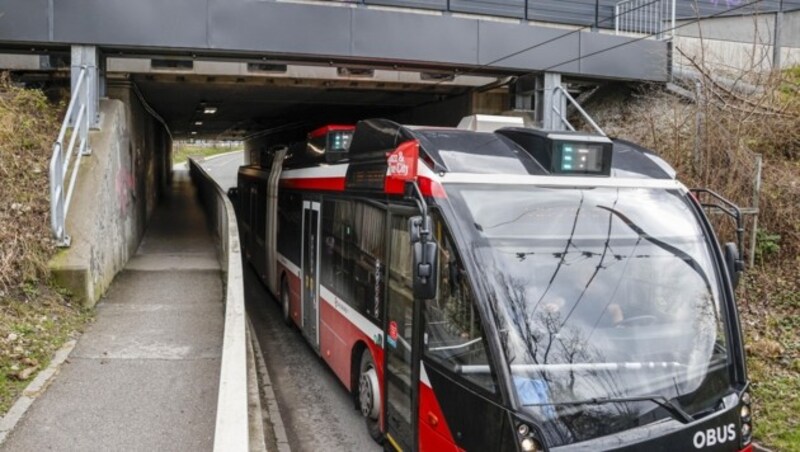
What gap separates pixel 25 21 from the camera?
1073cm

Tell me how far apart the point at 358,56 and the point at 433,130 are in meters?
7.05

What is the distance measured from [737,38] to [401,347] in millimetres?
15699

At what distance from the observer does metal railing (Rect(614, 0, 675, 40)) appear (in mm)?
15562

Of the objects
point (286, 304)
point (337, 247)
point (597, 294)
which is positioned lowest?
point (286, 304)

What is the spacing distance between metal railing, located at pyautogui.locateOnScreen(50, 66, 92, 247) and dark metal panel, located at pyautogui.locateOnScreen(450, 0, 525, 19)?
25.7 ft

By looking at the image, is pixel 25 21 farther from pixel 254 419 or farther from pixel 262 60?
pixel 254 419

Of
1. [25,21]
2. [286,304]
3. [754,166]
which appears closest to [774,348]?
[754,166]

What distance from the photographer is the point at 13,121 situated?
9977 mm

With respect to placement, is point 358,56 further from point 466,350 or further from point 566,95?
point 466,350

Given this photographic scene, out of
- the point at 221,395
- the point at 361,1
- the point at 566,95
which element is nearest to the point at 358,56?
the point at 361,1

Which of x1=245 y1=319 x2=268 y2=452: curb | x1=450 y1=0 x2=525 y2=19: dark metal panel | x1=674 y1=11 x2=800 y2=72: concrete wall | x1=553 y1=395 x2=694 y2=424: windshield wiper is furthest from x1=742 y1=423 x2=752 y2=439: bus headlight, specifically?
x1=450 y1=0 x2=525 y2=19: dark metal panel

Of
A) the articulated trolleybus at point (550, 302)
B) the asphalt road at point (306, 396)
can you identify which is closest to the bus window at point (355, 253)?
the articulated trolleybus at point (550, 302)

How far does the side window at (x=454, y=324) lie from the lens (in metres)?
4.32

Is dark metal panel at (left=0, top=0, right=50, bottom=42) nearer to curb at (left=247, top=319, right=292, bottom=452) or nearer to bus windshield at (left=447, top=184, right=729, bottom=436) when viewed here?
curb at (left=247, top=319, right=292, bottom=452)
